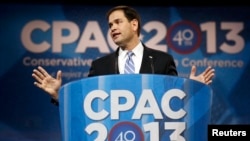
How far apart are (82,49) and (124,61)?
1.89 m

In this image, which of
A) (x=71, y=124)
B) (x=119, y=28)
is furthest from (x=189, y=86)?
(x=119, y=28)

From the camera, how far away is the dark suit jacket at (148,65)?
2444 mm

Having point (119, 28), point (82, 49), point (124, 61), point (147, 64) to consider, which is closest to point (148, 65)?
point (147, 64)

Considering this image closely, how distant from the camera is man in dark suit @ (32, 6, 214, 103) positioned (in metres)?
2.45

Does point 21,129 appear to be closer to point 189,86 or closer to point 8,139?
point 8,139

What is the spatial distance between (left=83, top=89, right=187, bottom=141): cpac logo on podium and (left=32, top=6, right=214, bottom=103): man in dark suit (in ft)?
1.56

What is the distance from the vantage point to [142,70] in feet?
7.98

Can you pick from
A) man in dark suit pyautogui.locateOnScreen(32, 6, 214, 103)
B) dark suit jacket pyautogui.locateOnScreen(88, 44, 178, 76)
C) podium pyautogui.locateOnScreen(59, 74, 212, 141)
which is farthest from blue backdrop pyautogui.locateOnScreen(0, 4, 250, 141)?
podium pyautogui.locateOnScreen(59, 74, 212, 141)

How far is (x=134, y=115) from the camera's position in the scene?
1.94m

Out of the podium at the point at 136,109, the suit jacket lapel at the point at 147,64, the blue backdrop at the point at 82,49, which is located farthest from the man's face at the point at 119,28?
the blue backdrop at the point at 82,49

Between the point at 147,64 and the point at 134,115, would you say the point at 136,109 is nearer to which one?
the point at 134,115

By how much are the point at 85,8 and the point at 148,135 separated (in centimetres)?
263

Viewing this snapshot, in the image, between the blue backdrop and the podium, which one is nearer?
the podium

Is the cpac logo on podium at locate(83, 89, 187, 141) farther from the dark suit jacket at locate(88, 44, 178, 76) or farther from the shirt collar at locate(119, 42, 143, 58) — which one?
the shirt collar at locate(119, 42, 143, 58)
